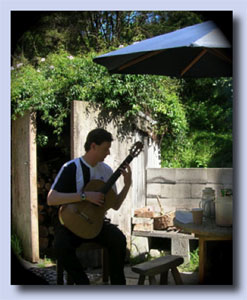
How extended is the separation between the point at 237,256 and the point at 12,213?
169 cm

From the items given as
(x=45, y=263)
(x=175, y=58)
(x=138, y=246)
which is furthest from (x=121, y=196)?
(x=175, y=58)

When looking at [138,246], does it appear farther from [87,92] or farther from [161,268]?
[87,92]

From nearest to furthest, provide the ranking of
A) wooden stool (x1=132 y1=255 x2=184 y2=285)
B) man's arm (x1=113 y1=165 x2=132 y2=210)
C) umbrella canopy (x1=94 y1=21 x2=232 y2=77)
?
1. umbrella canopy (x1=94 y1=21 x2=232 y2=77)
2. wooden stool (x1=132 y1=255 x2=184 y2=285)
3. man's arm (x1=113 y1=165 x2=132 y2=210)

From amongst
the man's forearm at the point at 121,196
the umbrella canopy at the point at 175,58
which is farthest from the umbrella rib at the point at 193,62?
the man's forearm at the point at 121,196

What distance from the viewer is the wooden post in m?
2.97

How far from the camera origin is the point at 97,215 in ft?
9.28

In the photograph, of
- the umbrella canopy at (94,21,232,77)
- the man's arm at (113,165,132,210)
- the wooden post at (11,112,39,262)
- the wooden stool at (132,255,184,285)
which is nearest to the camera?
the umbrella canopy at (94,21,232,77)

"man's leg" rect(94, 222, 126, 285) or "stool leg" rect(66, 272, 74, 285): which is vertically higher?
"man's leg" rect(94, 222, 126, 285)

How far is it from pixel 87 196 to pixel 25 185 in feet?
1.75

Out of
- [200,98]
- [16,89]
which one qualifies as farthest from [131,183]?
[16,89]

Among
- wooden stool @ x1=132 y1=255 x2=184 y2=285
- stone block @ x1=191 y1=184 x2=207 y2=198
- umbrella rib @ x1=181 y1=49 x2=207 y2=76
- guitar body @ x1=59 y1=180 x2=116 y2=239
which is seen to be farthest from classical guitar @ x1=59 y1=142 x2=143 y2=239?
umbrella rib @ x1=181 y1=49 x2=207 y2=76

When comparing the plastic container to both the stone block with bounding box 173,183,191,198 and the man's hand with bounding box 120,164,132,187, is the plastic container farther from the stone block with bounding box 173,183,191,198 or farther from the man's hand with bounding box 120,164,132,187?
the man's hand with bounding box 120,164,132,187

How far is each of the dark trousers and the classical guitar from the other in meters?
0.05

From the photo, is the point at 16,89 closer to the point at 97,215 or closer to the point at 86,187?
the point at 86,187
